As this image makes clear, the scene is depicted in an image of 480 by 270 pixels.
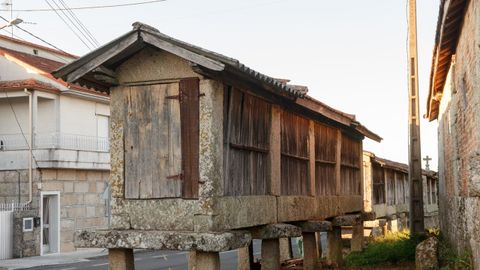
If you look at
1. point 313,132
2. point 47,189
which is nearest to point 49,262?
point 47,189

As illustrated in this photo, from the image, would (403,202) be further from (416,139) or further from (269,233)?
(269,233)

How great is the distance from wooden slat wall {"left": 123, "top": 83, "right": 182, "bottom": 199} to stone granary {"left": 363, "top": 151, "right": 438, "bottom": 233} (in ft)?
42.0

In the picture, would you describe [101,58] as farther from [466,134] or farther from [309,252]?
[309,252]

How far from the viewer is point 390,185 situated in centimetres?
2458

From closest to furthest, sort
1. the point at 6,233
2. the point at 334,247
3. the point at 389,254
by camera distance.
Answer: the point at 389,254 → the point at 334,247 → the point at 6,233

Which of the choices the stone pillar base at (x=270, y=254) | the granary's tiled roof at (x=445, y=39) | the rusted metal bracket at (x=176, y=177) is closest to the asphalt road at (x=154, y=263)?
the stone pillar base at (x=270, y=254)

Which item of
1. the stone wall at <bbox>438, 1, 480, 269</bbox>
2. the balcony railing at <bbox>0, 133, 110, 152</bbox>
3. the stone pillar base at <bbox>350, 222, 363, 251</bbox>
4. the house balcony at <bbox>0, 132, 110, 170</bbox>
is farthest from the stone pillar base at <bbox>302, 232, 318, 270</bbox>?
the balcony railing at <bbox>0, 133, 110, 152</bbox>

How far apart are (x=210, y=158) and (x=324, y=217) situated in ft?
18.0

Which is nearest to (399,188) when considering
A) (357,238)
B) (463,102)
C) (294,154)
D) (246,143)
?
(357,238)

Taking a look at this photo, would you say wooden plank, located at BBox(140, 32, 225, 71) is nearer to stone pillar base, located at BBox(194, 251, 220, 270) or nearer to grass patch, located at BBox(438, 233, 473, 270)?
stone pillar base, located at BBox(194, 251, 220, 270)

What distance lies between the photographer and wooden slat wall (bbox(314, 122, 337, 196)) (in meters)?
12.5

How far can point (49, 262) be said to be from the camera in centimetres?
1948

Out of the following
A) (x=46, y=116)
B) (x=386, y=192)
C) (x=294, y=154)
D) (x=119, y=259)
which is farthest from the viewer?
(x=386, y=192)

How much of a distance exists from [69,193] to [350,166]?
11.7 m
